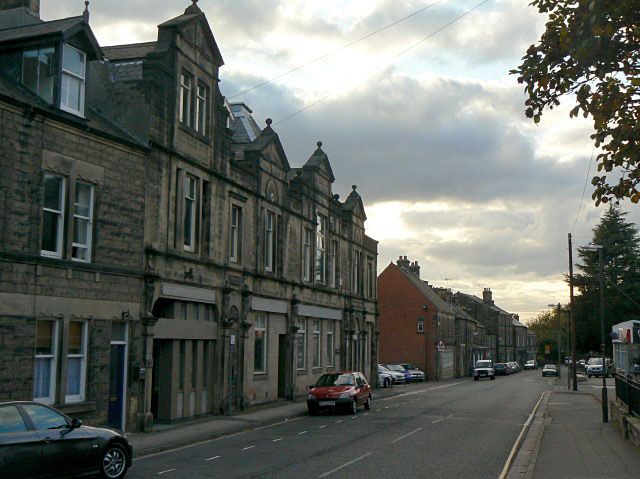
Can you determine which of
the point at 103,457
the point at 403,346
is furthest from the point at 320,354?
the point at 403,346

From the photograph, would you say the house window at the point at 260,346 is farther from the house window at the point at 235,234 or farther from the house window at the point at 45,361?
the house window at the point at 45,361

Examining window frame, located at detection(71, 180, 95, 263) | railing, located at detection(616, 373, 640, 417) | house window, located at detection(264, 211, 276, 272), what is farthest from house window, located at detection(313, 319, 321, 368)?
window frame, located at detection(71, 180, 95, 263)

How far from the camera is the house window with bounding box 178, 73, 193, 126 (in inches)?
950

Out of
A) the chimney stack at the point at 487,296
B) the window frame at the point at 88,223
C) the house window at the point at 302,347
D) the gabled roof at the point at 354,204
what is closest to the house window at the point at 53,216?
the window frame at the point at 88,223

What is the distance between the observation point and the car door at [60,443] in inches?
458

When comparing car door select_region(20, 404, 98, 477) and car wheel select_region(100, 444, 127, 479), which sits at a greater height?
car door select_region(20, 404, 98, 477)

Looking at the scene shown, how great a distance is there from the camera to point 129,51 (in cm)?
2489

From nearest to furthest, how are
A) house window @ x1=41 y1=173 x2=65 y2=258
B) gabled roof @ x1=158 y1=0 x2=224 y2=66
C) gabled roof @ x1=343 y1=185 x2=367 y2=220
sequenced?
house window @ x1=41 y1=173 x2=65 y2=258
gabled roof @ x1=158 y1=0 x2=224 y2=66
gabled roof @ x1=343 y1=185 x2=367 y2=220

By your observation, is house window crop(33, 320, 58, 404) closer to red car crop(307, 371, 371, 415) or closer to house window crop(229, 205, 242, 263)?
house window crop(229, 205, 242, 263)

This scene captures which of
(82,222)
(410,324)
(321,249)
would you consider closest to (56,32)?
(82,222)

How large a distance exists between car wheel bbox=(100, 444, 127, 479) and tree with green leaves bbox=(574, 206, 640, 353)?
62.2 metres

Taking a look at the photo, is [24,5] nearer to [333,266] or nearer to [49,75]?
[49,75]

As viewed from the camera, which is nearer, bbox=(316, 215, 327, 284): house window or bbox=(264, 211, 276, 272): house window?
bbox=(264, 211, 276, 272): house window

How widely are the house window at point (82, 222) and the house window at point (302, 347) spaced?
16.9 meters
